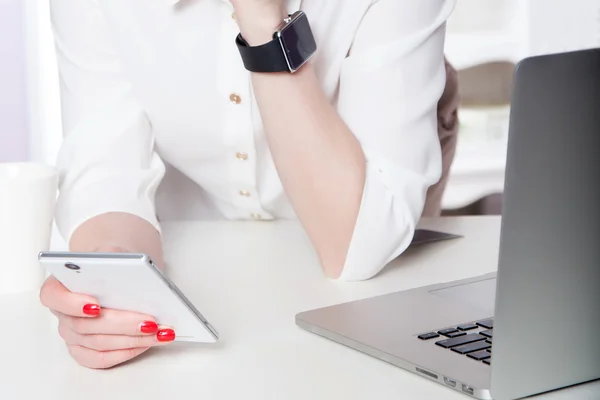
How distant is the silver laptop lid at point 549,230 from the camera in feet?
1.80

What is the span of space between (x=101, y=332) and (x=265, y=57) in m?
0.43

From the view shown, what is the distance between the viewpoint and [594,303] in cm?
62

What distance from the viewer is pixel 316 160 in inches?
40.9

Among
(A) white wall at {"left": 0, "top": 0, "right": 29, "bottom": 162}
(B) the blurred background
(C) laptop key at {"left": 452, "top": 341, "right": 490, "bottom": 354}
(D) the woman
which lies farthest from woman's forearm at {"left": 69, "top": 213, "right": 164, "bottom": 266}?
(B) the blurred background

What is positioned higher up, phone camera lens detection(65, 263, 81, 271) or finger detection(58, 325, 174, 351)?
phone camera lens detection(65, 263, 81, 271)

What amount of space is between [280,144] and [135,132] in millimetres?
264

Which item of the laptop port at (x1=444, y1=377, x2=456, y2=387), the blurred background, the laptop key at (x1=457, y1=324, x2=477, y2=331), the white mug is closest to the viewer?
the laptop port at (x1=444, y1=377, x2=456, y2=387)

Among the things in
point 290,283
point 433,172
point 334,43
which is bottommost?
point 290,283

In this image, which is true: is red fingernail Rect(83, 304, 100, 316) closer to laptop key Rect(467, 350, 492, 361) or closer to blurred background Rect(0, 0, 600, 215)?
laptop key Rect(467, 350, 492, 361)

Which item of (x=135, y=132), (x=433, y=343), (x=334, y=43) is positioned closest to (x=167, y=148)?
(x=135, y=132)

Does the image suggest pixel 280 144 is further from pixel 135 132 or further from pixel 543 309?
pixel 543 309

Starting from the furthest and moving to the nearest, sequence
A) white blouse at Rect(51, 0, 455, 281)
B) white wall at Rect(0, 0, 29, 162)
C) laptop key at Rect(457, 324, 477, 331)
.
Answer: white wall at Rect(0, 0, 29, 162) → white blouse at Rect(51, 0, 455, 281) → laptop key at Rect(457, 324, 477, 331)

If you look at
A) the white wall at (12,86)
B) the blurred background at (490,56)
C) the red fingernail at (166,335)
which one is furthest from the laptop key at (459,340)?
the blurred background at (490,56)

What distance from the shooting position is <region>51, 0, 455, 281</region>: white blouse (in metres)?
1.08
